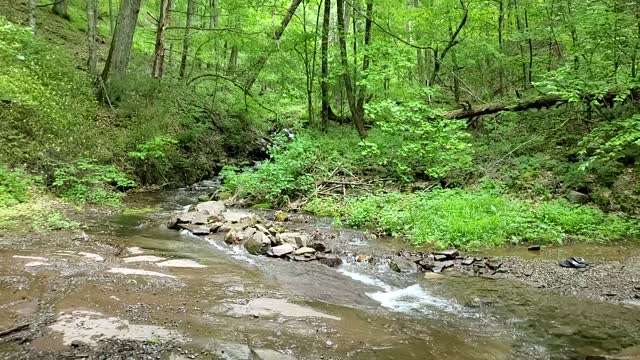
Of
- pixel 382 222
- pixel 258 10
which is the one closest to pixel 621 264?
pixel 382 222

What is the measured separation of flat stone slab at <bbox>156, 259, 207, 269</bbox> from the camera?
666 cm

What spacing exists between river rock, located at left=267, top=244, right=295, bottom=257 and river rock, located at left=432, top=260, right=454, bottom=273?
2408 millimetres

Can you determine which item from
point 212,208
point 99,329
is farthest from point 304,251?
point 99,329

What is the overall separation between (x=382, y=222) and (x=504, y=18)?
38.3 ft

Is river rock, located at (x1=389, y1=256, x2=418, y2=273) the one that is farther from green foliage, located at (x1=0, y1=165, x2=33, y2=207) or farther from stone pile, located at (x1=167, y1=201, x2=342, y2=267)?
green foliage, located at (x1=0, y1=165, x2=33, y2=207)

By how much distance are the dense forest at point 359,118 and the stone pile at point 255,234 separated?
1948mm

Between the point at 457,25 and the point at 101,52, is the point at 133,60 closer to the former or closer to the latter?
the point at 101,52

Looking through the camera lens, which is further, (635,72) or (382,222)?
(635,72)

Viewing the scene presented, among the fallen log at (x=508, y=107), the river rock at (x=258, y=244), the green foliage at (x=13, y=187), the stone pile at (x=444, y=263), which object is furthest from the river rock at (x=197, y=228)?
the fallen log at (x=508, y=107)

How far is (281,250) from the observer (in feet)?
26.9

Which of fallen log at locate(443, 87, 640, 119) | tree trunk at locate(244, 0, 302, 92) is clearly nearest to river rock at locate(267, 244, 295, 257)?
fallen log at locate(443, 87, 640, 119)

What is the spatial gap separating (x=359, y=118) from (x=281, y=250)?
9.51 meters

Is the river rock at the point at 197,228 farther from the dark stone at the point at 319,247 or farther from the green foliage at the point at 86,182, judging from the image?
the dark stone at the point at 319,247

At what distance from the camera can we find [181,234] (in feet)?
30.6
